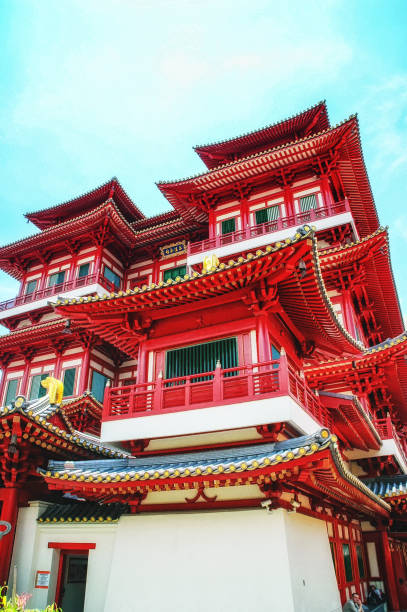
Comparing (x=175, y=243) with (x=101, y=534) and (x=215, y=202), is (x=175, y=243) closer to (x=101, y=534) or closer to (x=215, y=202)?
(x=215, y=202)

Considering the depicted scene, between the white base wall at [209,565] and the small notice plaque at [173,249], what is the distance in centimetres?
2011

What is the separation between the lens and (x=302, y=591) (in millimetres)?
9461

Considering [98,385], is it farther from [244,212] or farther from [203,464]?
[203,464]

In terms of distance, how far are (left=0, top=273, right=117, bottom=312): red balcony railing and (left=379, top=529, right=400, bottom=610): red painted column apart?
20.0 m

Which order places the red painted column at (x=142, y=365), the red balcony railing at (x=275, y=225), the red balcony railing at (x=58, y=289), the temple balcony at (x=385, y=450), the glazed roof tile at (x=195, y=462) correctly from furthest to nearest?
the red balcony railing at (x=58, y=289), the red balcony railing at (x=275, y=225), the temple balcony at (x=385, y=450), the red painted column at (x=142, y=365), the glazed roof tile at (x=195, y=462)

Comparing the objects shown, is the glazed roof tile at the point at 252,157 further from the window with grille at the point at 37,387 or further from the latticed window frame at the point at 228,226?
the window with grille at the point at 37,387

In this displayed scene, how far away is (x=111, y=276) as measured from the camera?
97.5ft

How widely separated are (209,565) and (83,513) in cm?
433

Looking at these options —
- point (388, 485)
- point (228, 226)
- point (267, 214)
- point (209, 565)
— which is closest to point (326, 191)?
point (267, 214)

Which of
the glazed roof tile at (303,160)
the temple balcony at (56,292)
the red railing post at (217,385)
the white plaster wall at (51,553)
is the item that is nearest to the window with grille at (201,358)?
the red railing post at (217,385)

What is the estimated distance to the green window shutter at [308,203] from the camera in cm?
2294

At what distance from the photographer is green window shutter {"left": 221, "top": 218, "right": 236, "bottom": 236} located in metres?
24.7

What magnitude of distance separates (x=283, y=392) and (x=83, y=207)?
2496 cm

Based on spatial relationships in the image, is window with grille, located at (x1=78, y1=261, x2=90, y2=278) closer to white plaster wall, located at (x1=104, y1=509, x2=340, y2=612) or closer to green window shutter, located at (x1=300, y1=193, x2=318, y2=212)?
green window shutter, located at (x1=300, y1=193, x2=318, y2=212)
